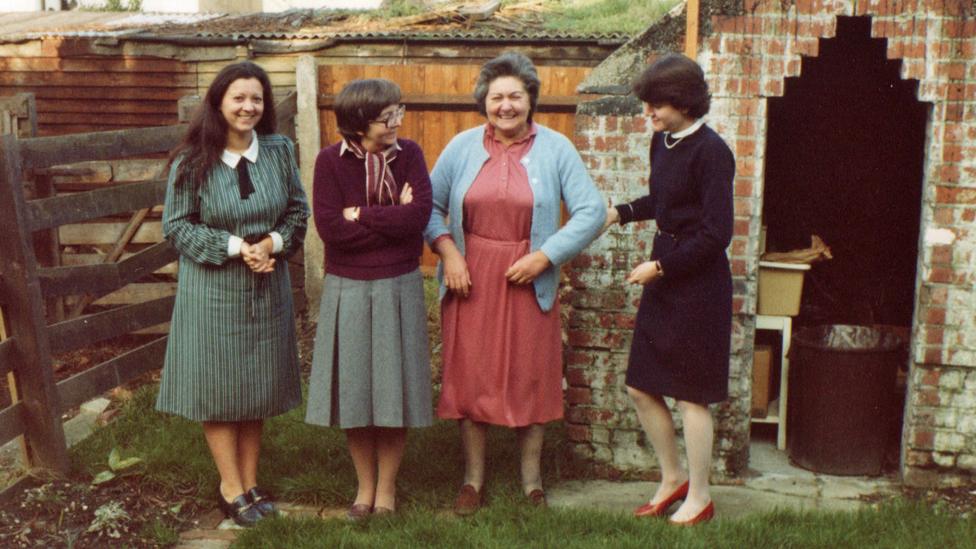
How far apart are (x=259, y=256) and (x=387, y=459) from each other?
1.01 meters

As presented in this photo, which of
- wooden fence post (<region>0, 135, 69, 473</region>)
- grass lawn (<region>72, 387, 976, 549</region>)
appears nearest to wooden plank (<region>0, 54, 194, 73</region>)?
grass lawn (<region>72, 387, 976, 549</region>)

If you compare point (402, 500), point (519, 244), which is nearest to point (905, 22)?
point (519, 244)

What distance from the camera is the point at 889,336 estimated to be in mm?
5441

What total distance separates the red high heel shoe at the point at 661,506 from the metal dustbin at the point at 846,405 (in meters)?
1.13

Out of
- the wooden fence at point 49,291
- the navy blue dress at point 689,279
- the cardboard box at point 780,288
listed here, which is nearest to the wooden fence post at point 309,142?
the wooden fence at point 49,291

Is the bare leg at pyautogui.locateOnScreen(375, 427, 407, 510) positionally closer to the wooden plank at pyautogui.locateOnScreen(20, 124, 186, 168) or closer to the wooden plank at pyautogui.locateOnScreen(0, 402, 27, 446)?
the wooden plank at pyautogui.locateOnScreen(0, 402, 27, 446)

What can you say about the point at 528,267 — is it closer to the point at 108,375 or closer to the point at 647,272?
the point at 647,272

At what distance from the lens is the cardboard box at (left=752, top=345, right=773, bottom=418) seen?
571cm

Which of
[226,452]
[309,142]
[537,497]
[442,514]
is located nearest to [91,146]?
[226,452]

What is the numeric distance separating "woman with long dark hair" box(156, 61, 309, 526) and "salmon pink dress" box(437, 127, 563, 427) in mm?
726

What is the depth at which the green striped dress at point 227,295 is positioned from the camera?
4.27 meters

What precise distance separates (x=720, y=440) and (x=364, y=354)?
1.84 meters

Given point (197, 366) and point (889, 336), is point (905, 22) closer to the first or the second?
point (889, 336)

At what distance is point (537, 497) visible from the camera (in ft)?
15.2
